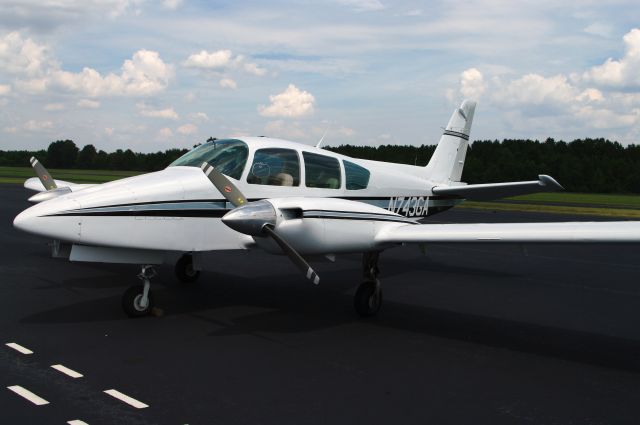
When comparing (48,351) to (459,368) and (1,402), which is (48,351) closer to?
(1,402)

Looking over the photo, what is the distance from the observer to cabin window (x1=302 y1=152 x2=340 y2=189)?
931 centimetres

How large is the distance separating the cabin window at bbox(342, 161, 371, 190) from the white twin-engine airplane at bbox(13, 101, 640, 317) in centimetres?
3

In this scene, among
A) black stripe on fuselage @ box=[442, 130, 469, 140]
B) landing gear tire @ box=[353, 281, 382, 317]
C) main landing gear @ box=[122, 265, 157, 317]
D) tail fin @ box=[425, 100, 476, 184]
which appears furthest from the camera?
black stripe on fuselage @ box=[442, 130, 469, 140]

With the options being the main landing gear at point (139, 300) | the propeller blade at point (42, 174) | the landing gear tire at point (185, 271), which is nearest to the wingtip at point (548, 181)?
the main landing gear at point (139, 300)

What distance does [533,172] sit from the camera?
78.6 metres

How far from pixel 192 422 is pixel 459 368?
3200 millimetres

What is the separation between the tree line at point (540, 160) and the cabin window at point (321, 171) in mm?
54349

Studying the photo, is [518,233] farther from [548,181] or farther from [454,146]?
[454,146]

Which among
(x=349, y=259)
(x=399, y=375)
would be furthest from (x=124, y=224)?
(x=349, y=259)

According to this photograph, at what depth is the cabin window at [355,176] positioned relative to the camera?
9.96 metres

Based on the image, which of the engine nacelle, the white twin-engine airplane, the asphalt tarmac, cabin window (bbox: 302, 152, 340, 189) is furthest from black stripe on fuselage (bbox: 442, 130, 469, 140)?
the engine nacelle

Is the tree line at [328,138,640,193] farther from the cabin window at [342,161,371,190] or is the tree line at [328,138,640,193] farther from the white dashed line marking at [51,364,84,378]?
the white dashed line marking at [51,364,84,378]

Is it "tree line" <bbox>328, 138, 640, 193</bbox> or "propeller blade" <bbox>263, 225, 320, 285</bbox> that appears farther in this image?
"tree line" <bbox>328, 138, 640, 193</bbox>

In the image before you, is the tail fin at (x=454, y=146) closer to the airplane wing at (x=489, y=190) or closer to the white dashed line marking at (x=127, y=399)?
the airplane wing at (x=489, y=190)
